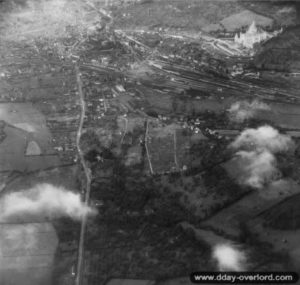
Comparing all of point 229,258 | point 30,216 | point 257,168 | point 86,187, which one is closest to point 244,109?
point 257,168

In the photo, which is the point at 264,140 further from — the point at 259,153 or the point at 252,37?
the point at 252,37

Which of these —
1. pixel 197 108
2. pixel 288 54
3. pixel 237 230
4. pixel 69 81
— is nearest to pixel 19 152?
pixel 69 81

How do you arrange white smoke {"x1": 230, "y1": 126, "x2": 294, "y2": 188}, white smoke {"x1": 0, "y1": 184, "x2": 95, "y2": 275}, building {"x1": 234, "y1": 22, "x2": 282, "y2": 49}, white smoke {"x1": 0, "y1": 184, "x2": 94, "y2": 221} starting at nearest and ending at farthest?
white smoke {"x1": 0, "y1": 184, "x2": 95, "y2": 275} → white smoke {"x1": 0, "y1": 184, "x2": 94, "y2": 221} → white smoke {"x1": 230, "y1": 126, "x2": 294, "y2": 188} → building {"x1": 234, "y1": 22, "x2": 282, "y2": 49}

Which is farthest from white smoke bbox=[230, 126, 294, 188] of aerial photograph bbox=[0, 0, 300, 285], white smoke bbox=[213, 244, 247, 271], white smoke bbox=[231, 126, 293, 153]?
white smoke bbox=[213, 244, 247, 271]

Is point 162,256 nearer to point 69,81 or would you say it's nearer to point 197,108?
Result: point 197,108

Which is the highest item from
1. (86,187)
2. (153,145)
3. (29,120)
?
(153,145)

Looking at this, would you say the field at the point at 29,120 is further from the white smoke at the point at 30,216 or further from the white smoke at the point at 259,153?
the white smoke at the point at 259,153

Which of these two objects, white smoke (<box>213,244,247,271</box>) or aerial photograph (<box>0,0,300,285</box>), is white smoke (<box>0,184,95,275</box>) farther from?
white smoke (<box>213,244,247,271</box>)
